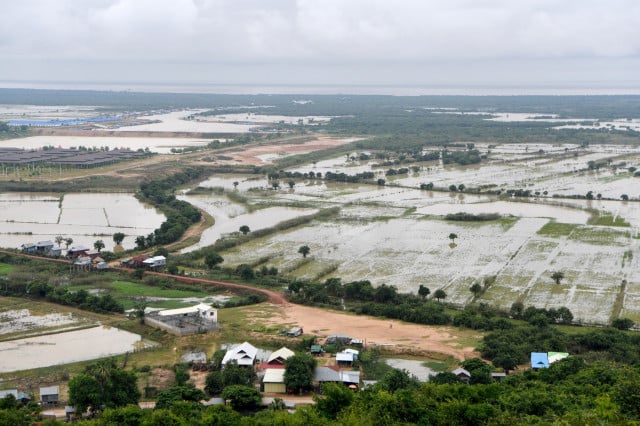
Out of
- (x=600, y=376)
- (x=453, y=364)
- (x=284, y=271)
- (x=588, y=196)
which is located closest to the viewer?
(x=600, y=376)

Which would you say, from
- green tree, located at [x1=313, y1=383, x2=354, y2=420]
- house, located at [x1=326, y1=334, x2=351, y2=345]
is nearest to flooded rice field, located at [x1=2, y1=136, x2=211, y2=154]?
house, located at [x1=326, y1=334, x2=351, y2=345]

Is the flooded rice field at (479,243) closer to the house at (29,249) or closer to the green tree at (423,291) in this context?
the green tree at (423,291)

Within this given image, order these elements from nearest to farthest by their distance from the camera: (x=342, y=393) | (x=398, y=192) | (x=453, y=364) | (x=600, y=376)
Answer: (x=342, y=393)
(x=600, y=376)
(x=453, y=364)
(x=398, y=192)

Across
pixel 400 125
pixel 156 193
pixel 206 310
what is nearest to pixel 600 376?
pixel 206 310

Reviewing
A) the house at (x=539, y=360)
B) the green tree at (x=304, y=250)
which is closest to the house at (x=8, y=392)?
the house at (x=539, y=360)

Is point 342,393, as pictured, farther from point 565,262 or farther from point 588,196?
point 588,196

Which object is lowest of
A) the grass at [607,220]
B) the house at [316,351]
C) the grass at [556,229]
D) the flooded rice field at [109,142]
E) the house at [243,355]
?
the house at [316,351]
